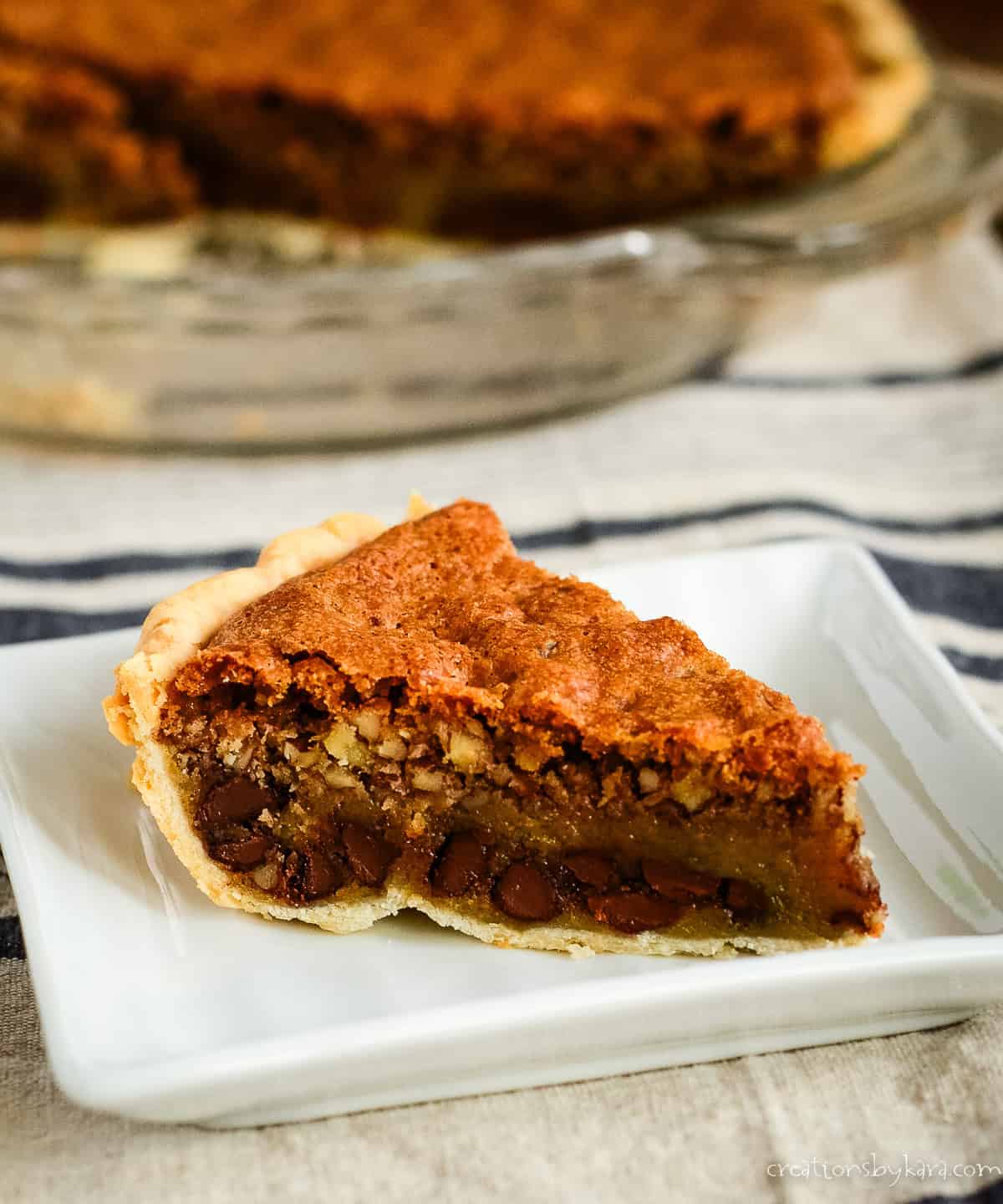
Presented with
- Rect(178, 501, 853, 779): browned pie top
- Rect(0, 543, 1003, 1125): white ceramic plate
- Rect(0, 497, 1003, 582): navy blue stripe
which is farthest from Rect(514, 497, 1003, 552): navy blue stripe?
Rect(178, 501, 853, 779): browned pie top

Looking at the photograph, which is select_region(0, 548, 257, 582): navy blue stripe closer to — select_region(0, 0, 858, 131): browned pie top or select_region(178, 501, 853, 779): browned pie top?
select_region(178, 501, 853, 779): browned pie top

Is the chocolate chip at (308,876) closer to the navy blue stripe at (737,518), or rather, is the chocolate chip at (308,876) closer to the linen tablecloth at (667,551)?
the linen tablecloth at (667,551)

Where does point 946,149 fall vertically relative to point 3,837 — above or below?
above

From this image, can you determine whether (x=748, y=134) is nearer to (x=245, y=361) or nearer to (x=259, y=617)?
(x=245, y=361)

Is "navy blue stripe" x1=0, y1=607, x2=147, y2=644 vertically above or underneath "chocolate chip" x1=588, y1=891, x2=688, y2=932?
underneath

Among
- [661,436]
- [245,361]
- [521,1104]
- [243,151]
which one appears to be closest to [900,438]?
[661,436]

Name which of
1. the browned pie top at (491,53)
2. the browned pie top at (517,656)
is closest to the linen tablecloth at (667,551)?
the browned pie top at (517,656)

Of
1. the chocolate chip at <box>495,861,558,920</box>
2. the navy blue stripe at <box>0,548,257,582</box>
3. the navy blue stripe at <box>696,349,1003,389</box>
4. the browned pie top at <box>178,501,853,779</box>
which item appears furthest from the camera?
the navy blue stripe at <box>696,349,1003,389</box>
